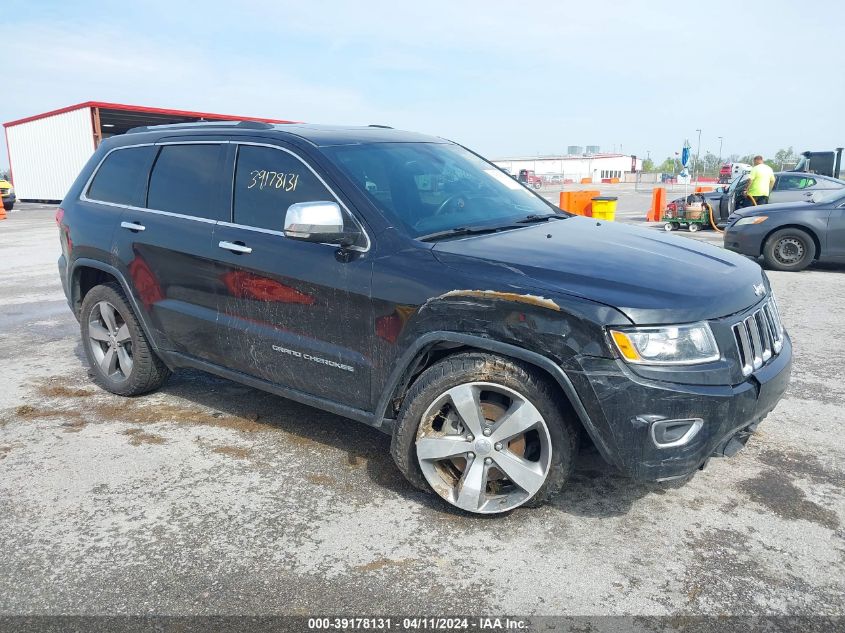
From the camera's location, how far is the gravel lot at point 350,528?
2.64m

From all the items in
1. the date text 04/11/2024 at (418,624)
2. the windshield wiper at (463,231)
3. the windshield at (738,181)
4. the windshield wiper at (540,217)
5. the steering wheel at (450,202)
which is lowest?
the date text 04/11/2024 at (418,624)

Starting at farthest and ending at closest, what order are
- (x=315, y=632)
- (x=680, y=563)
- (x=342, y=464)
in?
1. (x=342, y=464)
2. (x=680, y=563)
3. (x=315, y=632)

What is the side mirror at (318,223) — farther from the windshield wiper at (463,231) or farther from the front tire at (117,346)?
the front tire at (117,346)

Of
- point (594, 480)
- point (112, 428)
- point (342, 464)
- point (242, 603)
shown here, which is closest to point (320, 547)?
point (242, 603)

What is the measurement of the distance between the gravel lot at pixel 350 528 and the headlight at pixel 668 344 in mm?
829

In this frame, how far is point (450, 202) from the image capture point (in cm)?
379

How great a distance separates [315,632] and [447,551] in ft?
2.25

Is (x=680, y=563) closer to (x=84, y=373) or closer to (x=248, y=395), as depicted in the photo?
(x=248, y=395)

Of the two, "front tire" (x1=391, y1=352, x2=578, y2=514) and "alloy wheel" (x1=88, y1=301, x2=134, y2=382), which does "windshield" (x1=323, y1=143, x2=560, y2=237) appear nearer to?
"front tire" (x1=391, y1=352, x2=578, y2=514)

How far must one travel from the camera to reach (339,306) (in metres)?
3.42

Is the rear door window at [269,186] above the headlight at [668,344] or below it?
above

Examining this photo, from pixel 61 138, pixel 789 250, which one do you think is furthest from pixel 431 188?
pixel 61 138

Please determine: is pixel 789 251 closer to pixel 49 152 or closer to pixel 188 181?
pixel 188 181

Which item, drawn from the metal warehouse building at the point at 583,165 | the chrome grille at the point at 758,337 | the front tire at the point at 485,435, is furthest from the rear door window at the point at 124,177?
the metal warehouse building at the point at 583,165
